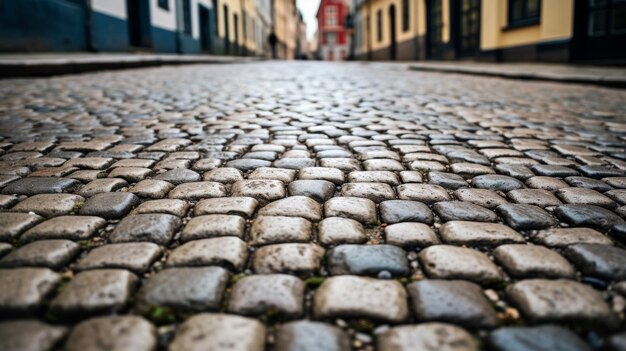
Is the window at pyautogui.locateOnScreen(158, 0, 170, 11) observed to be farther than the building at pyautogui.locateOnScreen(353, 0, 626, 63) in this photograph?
Yes

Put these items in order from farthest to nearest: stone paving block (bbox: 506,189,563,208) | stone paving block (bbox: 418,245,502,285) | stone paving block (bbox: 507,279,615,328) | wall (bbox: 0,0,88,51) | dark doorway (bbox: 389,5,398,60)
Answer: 1. dark doorway (bbox: 389,5,398,60)
2. wall (bbox: 0,0,88,51)
3. stone paving block (bbox: 506,189,563,208)
4. stone paving block (bbox: 418,245,502,285)
5. stone paving block (bbox: 507,279,615,328)

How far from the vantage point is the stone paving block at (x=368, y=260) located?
122 cm

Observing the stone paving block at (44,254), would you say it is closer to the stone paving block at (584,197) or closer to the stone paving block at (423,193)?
the stone paving block at (423,193)

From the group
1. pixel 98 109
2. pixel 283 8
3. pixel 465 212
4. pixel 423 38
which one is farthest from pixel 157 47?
pixel 283 8

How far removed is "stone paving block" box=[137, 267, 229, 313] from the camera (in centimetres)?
105

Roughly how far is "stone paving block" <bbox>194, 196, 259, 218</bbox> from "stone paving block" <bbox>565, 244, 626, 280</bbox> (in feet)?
3.36

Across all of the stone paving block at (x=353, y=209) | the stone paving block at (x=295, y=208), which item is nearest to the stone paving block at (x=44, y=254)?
the stone paving block at (x=295, y=208)

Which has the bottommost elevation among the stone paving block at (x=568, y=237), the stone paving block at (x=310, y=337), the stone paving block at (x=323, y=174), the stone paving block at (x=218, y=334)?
the stone paving block at (x=310, y=337)

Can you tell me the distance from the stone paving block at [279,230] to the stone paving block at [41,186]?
912 mm

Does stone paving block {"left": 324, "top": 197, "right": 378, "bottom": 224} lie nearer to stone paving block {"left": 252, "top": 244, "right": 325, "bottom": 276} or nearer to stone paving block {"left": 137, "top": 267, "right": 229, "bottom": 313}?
stone paving block {"left": 252, "top": 244, "right": 325, "bottom": 276}

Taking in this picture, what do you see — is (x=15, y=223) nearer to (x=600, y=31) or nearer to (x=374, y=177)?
(x=374, y=177)

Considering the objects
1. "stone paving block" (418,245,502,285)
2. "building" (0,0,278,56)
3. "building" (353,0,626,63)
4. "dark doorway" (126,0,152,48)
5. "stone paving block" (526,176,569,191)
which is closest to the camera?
"stone paving block" (418,245,502,285)

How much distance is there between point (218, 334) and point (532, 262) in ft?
→ 2.82

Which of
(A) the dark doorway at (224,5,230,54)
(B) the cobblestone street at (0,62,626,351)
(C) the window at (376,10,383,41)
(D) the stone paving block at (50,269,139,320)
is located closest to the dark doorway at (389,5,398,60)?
(C) the window at (376,10,383,41)
